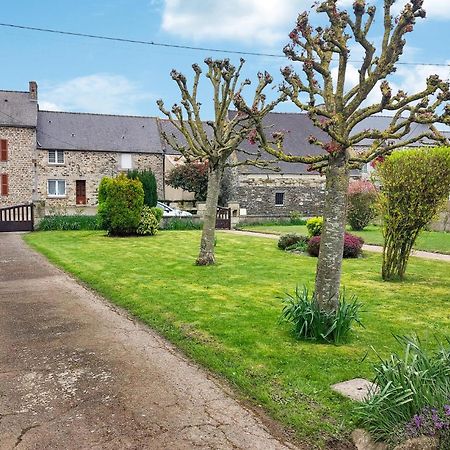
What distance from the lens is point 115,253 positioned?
54.6 feet

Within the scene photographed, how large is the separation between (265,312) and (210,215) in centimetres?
577

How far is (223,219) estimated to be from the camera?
30734 mm

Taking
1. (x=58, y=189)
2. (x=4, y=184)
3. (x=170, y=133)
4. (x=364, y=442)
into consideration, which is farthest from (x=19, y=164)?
(x=364, y=442)

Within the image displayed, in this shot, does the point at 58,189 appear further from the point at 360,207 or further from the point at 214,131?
the point at 214,131

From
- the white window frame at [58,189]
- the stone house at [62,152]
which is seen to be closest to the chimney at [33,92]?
the stone house at [62,152]

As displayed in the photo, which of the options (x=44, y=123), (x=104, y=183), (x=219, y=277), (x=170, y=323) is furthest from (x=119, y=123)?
(x=170, y=323)

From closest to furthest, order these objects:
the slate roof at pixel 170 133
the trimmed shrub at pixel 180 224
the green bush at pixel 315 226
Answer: the green bush at pixel 315 226
the trimmed shrub at pixel 180 224
the slate roof at pixel 170 133

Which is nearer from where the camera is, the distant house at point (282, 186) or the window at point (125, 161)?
the distant house at point (282, 186)

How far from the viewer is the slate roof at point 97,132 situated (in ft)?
138

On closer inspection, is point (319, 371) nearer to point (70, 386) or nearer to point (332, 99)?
point (70, 386)

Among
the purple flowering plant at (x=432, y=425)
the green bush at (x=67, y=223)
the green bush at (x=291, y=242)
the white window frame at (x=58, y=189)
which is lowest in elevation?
the purple flowering plant at (x=432, y=425)

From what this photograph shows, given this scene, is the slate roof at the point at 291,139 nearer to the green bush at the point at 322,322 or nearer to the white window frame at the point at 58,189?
the white window frame at the point at 58,189

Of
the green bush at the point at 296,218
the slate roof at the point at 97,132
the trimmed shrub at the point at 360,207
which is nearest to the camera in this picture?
the trimmed shrub at the point at 360,207

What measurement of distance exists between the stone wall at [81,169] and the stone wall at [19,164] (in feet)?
2.37
